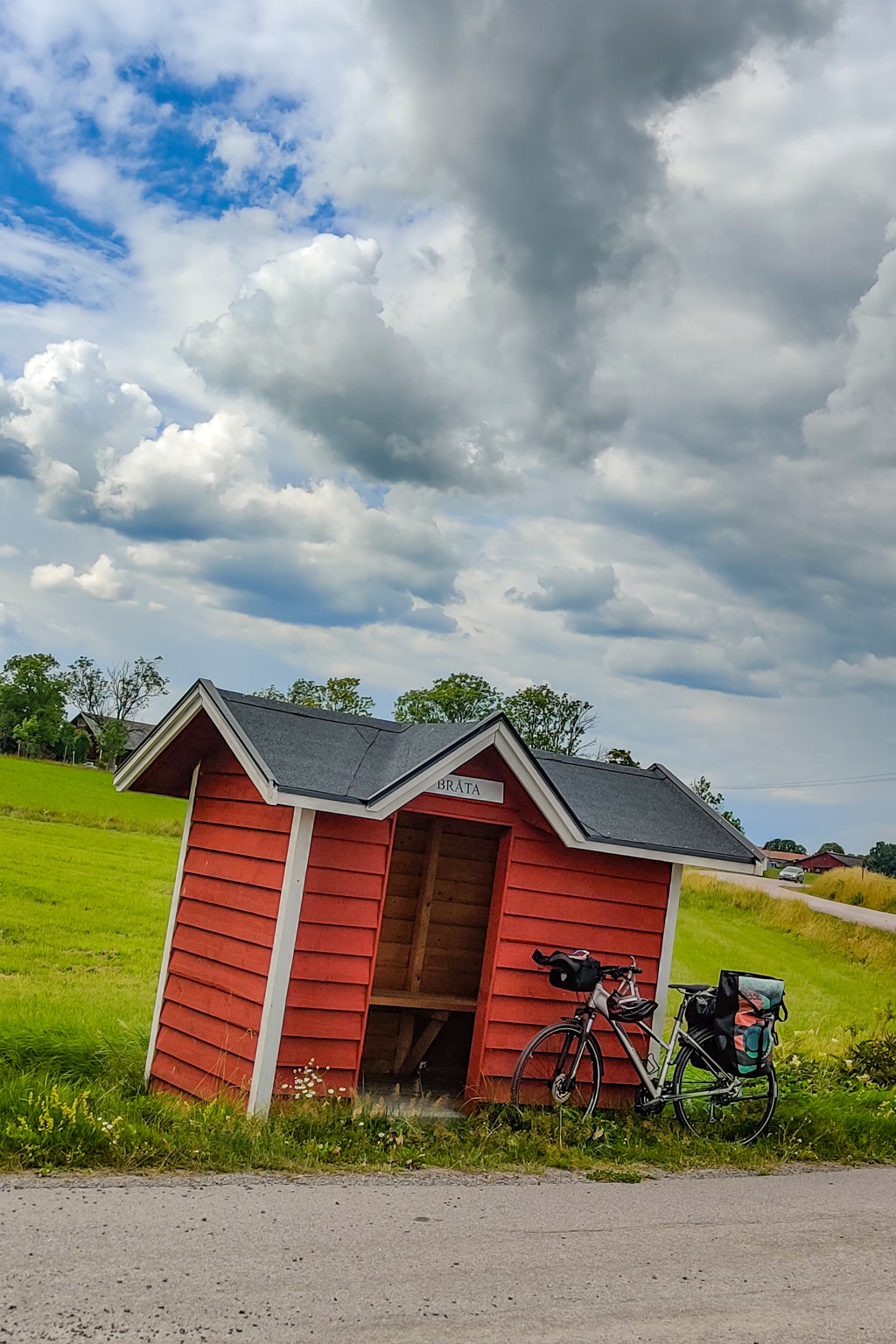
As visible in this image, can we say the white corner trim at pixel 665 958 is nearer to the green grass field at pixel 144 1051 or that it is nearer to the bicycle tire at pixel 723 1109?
the bicycle tire at pixel 723 1109

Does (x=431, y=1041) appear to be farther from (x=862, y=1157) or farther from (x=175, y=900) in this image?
(x=862, y=1157)

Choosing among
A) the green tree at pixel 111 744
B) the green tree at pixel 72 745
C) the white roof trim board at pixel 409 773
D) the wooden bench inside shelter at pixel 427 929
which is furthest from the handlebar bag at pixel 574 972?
the green tree at pixel 72 745

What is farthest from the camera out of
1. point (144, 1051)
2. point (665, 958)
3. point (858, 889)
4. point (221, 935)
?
point (858, 889)

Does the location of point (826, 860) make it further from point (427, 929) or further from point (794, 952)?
point (427, 929)

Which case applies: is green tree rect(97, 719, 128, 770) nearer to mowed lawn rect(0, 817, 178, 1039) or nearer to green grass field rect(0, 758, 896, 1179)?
mowed lawn rect(0, 817, 178, 1039)

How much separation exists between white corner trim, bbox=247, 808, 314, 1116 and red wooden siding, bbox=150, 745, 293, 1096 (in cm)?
13

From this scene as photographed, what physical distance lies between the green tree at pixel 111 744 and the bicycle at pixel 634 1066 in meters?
94.0

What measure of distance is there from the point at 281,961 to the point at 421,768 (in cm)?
169

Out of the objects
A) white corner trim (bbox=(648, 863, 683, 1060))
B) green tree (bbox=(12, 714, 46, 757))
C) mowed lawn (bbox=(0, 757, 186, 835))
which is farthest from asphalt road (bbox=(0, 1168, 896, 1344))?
green tree (bbox=(12, 714, 46, 757))

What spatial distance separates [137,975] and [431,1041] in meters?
7.85

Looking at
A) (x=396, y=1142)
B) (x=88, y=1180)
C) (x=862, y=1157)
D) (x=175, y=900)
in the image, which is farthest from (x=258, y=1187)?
(x=862, y=1157)

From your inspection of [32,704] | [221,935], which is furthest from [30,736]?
[221,935]

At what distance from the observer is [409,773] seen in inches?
312

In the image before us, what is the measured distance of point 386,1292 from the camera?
15.8ft
